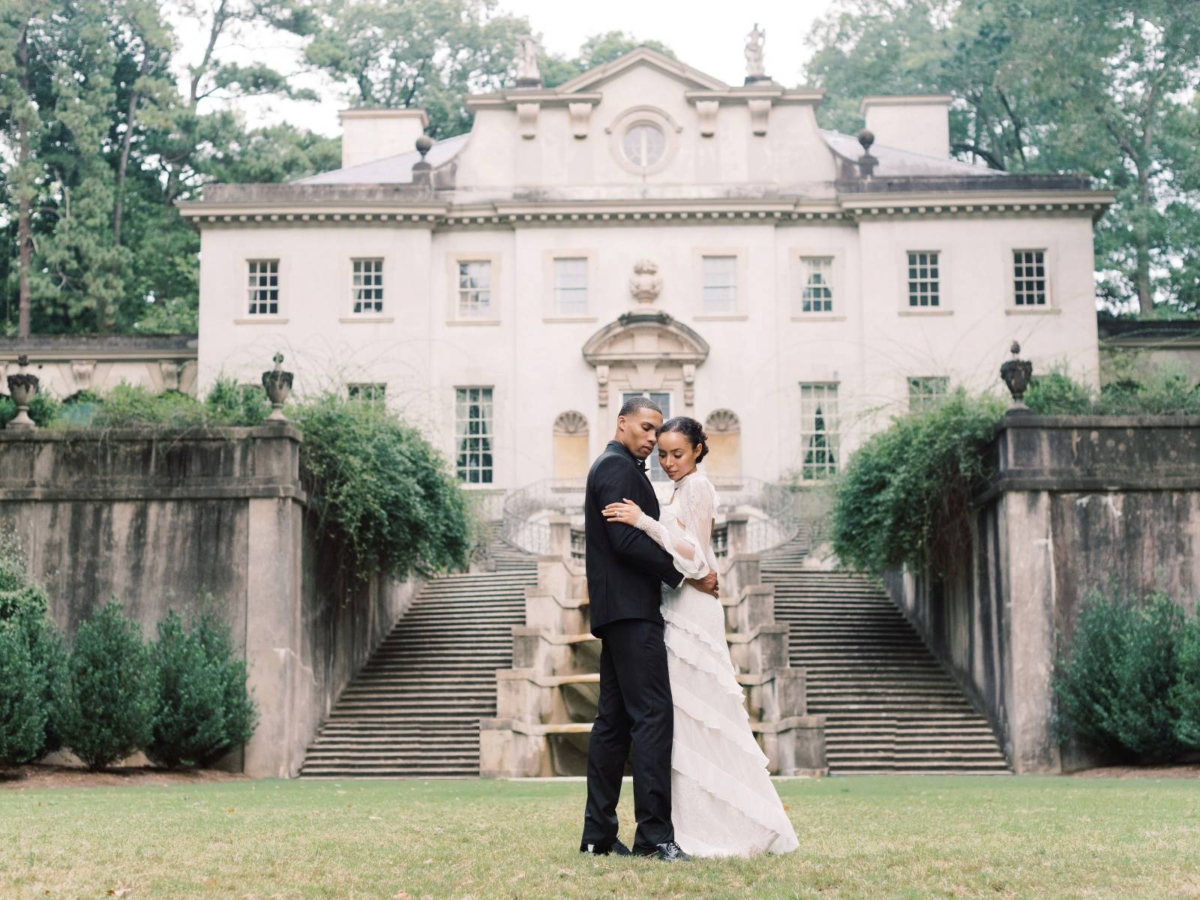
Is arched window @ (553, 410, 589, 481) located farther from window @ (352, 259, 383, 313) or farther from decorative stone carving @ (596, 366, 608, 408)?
window @ (352, 259, 383, 313)

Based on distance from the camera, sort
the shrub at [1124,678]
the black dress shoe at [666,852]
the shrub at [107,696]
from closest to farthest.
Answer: the black dress shoe at [666,852] < the shrub at [107,696] < the shrub at [1124,678]

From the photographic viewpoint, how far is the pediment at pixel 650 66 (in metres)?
38.3

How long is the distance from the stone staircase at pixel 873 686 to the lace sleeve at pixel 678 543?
1160 centimetres

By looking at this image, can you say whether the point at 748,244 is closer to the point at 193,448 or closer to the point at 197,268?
the point at 197,268

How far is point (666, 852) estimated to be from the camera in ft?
26.1

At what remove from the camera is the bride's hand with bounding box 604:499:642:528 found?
26.6 feet

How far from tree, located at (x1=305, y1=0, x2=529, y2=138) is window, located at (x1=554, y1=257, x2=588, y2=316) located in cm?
1688

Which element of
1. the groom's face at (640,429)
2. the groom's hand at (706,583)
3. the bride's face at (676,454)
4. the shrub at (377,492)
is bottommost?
the groom's hand at (706,583)

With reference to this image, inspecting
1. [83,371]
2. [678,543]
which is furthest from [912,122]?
[678,543]

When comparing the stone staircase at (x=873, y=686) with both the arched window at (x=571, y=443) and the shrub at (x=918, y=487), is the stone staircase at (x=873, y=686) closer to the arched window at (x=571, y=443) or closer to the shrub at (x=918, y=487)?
the shrub at (x=918, y=487)

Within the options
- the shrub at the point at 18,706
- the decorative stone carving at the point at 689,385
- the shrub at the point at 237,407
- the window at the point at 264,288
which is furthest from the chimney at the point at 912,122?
the shrub at the point at 18,706

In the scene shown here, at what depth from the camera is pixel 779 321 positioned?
38.1 m

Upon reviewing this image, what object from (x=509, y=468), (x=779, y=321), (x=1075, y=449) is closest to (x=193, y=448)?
(x=1075, y=449)

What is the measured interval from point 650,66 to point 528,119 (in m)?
3.00
